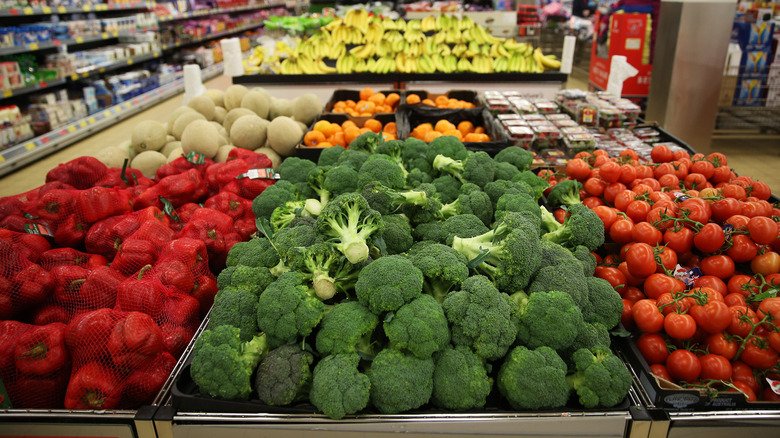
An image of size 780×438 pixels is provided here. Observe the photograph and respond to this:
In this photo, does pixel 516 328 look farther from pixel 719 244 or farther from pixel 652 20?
pixel 652 20

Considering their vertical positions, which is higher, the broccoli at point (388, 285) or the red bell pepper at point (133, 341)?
the broccoli at point (388, 285)

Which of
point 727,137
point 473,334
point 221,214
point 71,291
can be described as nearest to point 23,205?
point 71,291

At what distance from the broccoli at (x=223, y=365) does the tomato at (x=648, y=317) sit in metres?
1.18

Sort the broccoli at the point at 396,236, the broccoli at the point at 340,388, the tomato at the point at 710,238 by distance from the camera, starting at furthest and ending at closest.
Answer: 1. the tomato at the point at 710,238
2. the broccoli at the point at 396,236
3. the broccoli at the point at 340,388

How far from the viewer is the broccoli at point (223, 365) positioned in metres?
1.15

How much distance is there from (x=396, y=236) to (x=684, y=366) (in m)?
0.95

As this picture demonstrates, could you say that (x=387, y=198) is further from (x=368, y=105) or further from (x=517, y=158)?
(x=368, y=105)

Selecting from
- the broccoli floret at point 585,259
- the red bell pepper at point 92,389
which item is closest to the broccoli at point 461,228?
the broccoli floret at point 585,259

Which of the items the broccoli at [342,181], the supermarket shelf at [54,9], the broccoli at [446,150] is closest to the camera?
the broccoli at [342,181]

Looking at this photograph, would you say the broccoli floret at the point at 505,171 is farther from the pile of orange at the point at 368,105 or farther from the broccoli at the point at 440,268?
the pile of orange at the point at 368,105

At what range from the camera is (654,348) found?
1403 millimetres

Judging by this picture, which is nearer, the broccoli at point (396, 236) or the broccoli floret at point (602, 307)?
the broccoli floret at point (602, 307)

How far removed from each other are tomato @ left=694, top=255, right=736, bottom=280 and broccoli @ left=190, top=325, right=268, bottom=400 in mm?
1562

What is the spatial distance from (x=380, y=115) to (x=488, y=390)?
89.9 inches
